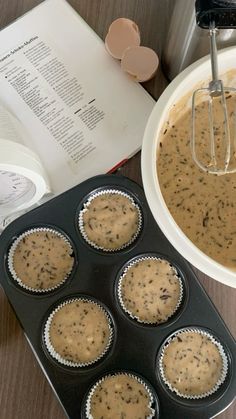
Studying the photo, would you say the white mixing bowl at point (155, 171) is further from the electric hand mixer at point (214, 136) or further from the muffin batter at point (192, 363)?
the muffin batter at point (192, 363)

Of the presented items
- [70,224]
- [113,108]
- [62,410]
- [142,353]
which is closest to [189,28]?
[113,108]

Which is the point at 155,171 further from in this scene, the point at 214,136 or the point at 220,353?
the point at 220,353

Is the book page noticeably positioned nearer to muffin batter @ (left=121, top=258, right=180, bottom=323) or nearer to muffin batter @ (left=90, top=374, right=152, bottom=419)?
muffin batter @ (left=121, top=258, right=180, bottom=323)

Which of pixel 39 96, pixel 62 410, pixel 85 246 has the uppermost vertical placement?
pixel 39 96

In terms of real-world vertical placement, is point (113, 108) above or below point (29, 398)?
above

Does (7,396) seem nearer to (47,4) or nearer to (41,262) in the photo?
(41,262)

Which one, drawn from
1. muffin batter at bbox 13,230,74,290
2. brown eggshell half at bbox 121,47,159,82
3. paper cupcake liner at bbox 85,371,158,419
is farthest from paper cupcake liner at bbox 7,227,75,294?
brown eggshell half at bbox 121,47,159,82

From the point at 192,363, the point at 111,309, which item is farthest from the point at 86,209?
the point at 192,363
